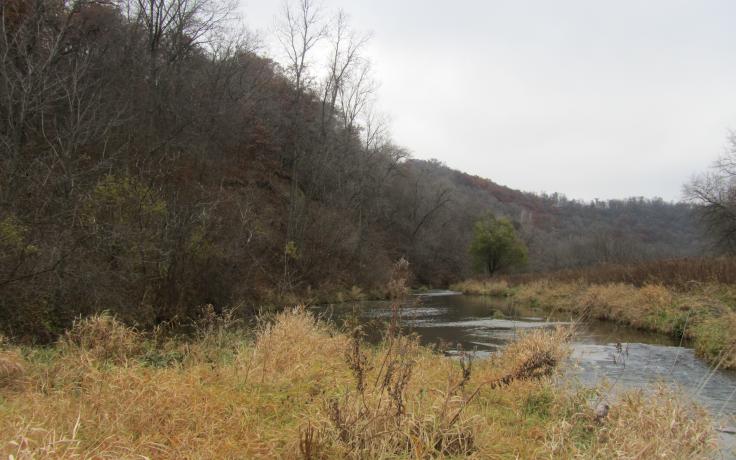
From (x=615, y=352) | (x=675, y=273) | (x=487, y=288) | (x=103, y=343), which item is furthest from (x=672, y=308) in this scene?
(x=487, y=288)

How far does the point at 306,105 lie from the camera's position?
3734 cm

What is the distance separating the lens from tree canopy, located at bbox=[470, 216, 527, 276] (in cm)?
5491

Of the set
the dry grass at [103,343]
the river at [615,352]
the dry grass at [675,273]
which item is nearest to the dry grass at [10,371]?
the dry grass at [103,343]

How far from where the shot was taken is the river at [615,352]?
22.8 ft

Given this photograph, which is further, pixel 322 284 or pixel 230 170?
pixel 230 170

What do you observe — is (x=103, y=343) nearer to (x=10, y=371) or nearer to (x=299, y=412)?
(x=10, y=371)

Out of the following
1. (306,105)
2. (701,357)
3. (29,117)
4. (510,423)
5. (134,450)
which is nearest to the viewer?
(134,450)

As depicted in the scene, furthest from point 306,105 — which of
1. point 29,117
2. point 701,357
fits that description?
point 701,357

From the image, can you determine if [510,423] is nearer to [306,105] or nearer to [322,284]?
[322,284]

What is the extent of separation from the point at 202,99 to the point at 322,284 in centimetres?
1148

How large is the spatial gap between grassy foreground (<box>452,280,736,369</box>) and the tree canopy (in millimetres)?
31117

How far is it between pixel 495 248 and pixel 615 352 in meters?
45.1

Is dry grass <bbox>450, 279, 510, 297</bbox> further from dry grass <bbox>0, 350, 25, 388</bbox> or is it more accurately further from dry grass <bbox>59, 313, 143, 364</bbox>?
dry grass <bbox>0, 350, 25, 388</bbox>

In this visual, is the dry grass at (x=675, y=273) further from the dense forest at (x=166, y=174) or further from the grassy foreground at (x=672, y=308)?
the dense forest at (x=166, y=174)
